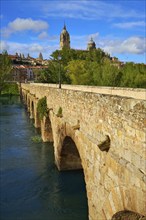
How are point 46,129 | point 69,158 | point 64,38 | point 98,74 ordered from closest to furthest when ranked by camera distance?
point 69,158
point 46,129
point 98,74
point 64,38

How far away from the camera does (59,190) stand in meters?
13.3

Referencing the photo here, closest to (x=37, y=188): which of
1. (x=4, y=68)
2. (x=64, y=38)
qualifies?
(x=4, y=68)

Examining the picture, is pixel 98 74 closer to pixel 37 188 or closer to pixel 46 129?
pixel 46 129

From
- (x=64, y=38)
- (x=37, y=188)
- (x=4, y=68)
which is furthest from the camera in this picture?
(x=64, y=38)

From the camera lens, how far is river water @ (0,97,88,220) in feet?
37.0

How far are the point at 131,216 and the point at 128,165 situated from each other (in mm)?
1054

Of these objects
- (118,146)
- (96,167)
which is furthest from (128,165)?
(96,167)

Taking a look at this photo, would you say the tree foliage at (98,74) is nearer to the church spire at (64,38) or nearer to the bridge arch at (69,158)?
the bridge arch at (69,158)

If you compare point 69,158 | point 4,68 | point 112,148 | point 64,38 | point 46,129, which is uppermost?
point 64,38

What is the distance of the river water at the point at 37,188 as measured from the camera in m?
11.3

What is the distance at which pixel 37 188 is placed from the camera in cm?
1348

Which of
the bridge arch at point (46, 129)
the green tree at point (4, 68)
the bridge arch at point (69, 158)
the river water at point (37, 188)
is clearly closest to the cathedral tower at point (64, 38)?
the green tree at point (4, 68)

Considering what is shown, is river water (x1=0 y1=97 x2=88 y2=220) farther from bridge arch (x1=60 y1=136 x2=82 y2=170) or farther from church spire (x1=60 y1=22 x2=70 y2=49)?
church spire (x1=60 y1=22 x2=70 y2=49)

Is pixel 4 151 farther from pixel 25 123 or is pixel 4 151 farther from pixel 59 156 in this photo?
pixel 25 123
